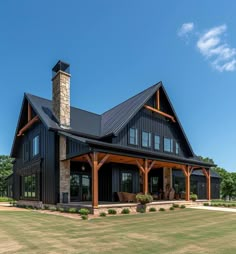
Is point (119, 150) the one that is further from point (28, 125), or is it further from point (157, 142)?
point (28, 125)

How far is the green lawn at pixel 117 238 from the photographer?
698 centimetres

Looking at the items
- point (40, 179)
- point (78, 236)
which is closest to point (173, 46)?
point (40, 179)

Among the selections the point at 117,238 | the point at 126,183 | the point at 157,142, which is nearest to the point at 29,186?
the point at 126,183

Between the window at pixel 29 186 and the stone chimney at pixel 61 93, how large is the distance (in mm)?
Answer: 4973

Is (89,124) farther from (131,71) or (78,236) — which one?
(78,236)

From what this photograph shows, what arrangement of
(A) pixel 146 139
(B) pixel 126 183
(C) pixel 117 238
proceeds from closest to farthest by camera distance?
(C) pixel 117 238
(B) pixel 126 183
(A) pixel 146 139

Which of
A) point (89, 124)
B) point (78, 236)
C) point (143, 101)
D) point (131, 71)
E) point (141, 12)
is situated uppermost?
point (141, 12)

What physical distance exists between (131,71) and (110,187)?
9.03 m

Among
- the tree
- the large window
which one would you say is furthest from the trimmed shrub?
the tree

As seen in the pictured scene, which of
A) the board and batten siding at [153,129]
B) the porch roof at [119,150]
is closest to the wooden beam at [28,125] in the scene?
the porch roof at [119,150]

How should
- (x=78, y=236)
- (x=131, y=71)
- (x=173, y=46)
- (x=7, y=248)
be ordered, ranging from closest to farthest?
(x=7, y=248) < (x=78, y=236) < (x=173, y=46) < (x=131, y=71)

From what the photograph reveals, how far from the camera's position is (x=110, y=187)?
19.3 meters

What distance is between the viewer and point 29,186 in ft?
70.8

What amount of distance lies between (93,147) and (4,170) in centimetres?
3849
